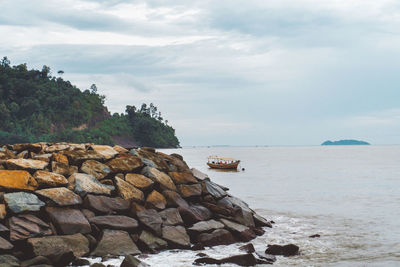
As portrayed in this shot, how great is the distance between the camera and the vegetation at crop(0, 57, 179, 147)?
127 metres

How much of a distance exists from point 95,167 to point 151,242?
12.3ft

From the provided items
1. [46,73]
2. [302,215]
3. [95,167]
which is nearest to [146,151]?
[95,167]

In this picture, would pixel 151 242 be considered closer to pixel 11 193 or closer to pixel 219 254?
pixel 219 254

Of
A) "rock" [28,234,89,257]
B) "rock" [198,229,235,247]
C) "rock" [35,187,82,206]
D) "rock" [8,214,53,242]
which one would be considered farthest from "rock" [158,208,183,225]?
"rock" [8,214,53,242]

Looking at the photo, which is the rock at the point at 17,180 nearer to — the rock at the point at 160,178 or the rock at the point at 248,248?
the rock at the point at 160,178

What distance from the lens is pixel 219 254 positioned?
12258 mm

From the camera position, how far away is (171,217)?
1355cm

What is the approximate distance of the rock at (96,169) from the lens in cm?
1414

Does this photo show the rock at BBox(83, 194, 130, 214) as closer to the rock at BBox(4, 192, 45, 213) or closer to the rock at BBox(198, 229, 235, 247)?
the rock at BBox(4, 192, 45, 213)

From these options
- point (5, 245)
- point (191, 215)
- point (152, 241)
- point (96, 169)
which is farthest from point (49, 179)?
point (191, 215)

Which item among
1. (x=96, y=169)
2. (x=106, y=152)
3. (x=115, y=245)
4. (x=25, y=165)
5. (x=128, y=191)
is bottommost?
(x=115, y=245)

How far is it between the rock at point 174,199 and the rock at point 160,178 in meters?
0.44

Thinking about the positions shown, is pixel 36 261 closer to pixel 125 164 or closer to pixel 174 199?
pixel 174 199

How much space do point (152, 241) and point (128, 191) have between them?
2173mm
